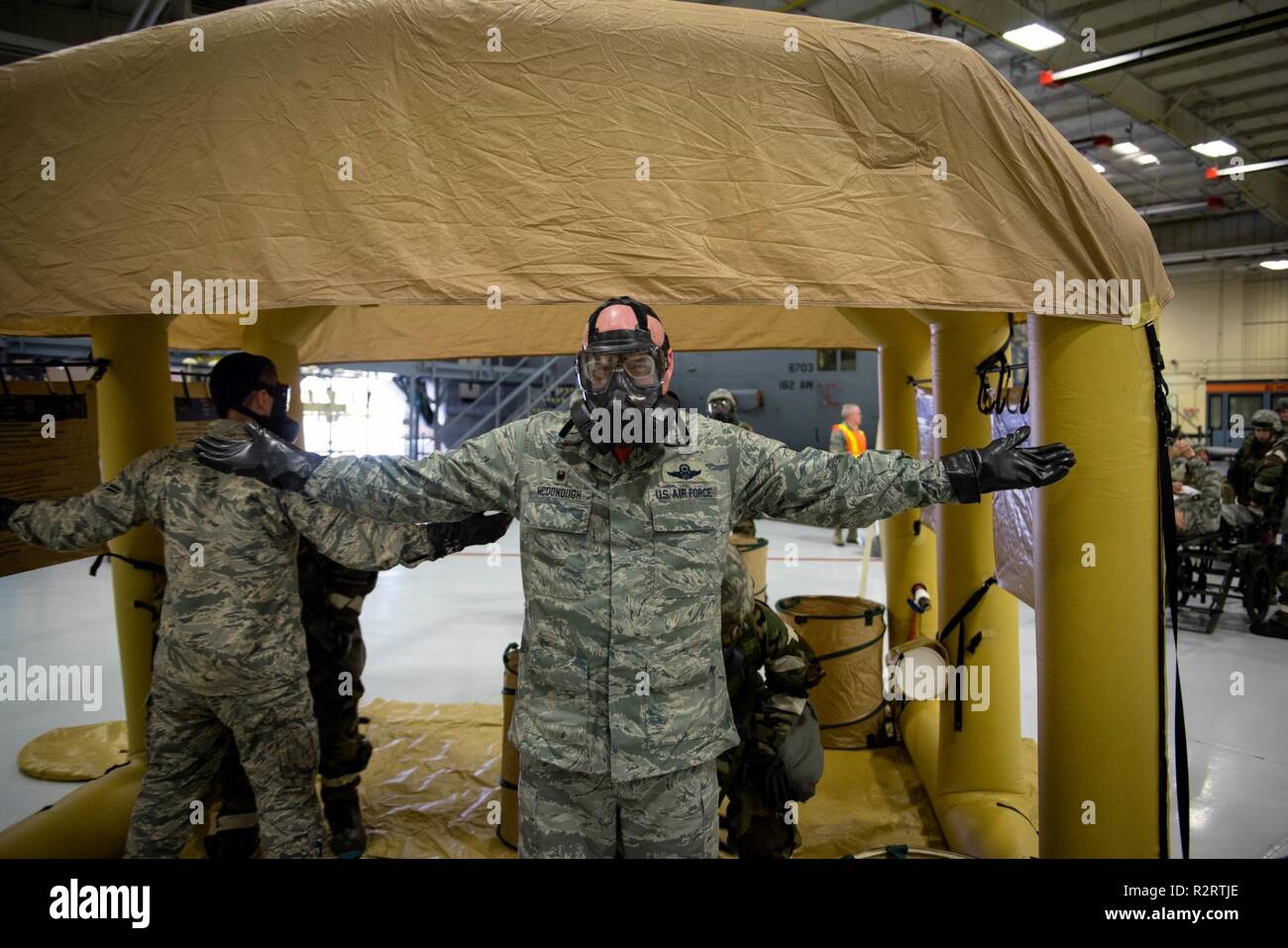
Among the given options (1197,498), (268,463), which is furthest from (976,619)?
(1197,498)

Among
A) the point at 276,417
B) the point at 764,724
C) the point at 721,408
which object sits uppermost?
the point at 721,408

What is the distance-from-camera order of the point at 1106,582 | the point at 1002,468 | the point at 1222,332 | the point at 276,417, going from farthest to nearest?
Result: the point at 1222,332, the point at 276,417, the point at 1106,582, the point at 1002,468

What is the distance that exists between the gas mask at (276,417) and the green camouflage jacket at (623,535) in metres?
0.84

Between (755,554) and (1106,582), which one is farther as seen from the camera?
(755,554)

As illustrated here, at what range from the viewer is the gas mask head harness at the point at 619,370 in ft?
6.33

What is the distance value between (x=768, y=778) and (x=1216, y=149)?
44.9 ft

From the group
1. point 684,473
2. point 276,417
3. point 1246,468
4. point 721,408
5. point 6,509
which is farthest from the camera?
point 1246,468

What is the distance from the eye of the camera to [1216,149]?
11570 millimetres

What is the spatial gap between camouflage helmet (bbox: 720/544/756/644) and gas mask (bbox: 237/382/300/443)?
1.70 metres

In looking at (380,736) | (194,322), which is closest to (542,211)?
(380,736)

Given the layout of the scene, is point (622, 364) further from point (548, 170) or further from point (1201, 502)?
point (1201, 502)

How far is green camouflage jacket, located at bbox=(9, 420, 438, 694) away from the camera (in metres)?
2.48

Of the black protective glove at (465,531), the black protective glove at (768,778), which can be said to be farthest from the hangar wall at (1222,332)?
the black protective glove at (465,531)

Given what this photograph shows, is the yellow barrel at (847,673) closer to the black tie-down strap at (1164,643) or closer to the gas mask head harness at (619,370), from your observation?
the black tie-down strap at (1164,643)
